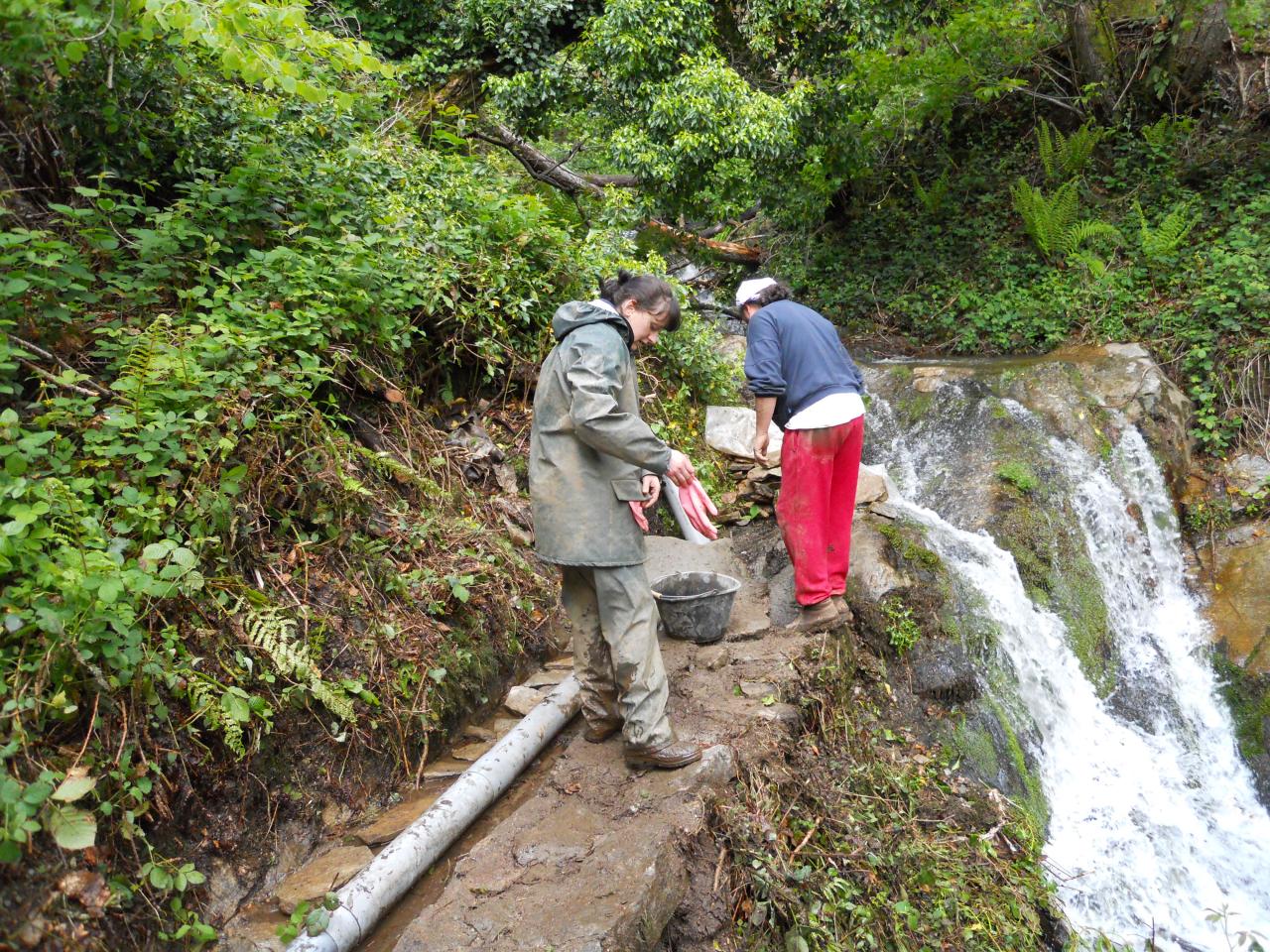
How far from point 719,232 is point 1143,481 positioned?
246 inches

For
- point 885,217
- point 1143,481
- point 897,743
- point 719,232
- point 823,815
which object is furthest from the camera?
point 885,217

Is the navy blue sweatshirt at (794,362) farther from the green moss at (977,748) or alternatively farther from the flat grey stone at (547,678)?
the green moss at (977,748)

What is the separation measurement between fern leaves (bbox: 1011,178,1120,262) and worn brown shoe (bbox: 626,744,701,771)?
901 cm

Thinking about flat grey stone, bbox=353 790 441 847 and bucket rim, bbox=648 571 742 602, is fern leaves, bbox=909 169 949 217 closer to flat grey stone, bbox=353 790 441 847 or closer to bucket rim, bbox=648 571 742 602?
bucket rim, bbox=648 571 742 602

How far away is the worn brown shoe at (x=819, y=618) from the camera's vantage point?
461 cm

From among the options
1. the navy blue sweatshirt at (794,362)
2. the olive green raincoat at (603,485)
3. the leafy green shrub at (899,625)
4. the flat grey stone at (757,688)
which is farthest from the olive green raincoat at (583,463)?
the leafy green shrub at (899,625)

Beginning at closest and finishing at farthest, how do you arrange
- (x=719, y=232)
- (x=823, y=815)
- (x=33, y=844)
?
(x=33, y=844) < (x=823, y=815) < (x=719, y=232)

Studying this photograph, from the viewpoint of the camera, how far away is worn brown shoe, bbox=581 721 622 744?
3.72 metres

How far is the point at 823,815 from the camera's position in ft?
12.2

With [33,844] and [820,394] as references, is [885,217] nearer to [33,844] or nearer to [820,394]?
[820,394]

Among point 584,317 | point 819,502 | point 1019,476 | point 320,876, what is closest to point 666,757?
point 320,876

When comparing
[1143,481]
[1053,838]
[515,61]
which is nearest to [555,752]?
[1053,838]

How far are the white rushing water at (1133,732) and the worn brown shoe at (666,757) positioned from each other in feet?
8.69

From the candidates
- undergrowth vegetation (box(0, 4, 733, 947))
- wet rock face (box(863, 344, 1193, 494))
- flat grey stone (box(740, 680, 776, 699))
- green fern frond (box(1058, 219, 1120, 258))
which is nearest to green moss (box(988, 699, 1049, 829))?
flat grey stone (box(740, 680, 776, 699))
